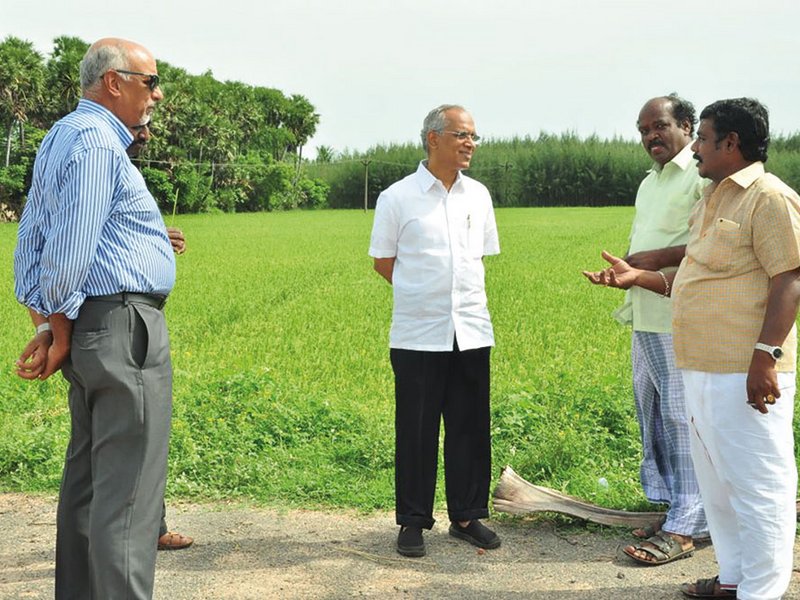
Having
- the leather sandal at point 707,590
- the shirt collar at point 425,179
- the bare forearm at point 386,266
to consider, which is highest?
the shirt collar at point 425,179

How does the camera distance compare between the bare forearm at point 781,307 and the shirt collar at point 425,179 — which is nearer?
the bare forearm at point 781,307

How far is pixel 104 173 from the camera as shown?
3105 mm

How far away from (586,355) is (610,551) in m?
5.49

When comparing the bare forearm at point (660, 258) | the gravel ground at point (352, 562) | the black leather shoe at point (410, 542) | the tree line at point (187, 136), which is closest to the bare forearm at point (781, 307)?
the bare forearm at point (660, 258)

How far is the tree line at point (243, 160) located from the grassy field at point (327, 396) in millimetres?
33411

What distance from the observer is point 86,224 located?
10.1ft

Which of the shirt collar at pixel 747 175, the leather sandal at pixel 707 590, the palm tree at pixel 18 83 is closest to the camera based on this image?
the shirt collar at pixel 747 175

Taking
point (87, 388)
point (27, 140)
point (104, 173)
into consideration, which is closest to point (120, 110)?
point (104, 173)

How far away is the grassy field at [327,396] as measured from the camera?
18.1ft

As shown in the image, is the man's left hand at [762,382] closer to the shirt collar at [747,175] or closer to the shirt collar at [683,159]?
the shirt collar at [747,175]

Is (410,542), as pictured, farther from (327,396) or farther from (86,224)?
(327,396)

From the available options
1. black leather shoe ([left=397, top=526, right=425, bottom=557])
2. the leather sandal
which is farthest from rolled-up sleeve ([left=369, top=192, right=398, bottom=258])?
the leather sandal

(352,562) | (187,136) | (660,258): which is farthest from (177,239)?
(187,136)

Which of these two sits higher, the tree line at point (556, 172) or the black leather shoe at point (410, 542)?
the tree line at point (556, 172)
